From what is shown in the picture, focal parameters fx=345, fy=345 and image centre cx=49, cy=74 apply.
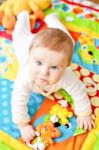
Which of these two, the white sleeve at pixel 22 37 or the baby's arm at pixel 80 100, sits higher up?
the white sleeve at pixel 22 37

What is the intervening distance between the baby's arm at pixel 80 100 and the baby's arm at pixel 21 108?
0.45 feet

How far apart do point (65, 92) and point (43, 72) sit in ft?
0.86

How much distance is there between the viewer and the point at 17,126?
3.76 ft

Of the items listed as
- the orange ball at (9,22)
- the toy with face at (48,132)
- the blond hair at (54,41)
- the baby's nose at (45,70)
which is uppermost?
the blond hair at (54,41)

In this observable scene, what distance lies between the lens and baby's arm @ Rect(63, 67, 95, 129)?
1138mm

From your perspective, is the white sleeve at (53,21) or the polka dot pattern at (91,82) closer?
the polka dot pattern at (91,82)

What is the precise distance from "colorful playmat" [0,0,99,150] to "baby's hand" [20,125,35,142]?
0.7 inches

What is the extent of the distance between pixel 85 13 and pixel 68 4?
99mm

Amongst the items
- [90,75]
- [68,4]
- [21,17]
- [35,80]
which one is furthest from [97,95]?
[68,4]

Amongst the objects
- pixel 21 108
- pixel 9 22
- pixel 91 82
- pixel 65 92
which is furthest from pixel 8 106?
pixel 9 22

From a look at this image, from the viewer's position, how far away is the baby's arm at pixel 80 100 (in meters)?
1.14

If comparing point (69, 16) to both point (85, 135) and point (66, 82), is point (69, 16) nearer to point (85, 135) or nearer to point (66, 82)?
point (66, 82)

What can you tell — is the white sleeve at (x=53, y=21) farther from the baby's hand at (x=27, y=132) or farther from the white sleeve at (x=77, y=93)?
the baby's hand at (x=27, y=132)

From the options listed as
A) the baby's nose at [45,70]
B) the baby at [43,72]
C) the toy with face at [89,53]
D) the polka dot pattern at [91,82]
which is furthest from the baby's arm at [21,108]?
the toy with face at [89,53]
